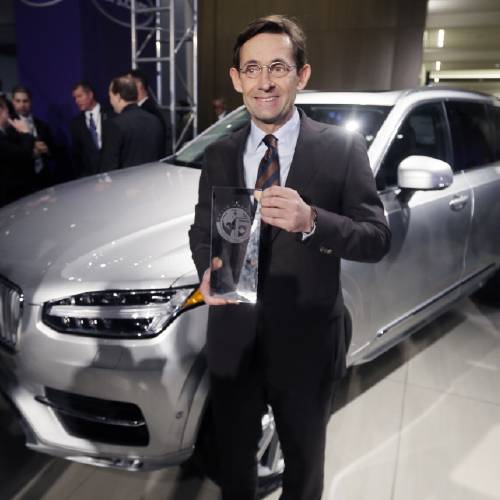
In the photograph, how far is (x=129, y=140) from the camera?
12.4ft

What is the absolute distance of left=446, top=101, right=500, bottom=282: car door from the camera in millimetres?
3061

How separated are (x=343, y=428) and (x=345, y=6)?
8.20 metres

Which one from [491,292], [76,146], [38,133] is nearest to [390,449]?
[491,292]

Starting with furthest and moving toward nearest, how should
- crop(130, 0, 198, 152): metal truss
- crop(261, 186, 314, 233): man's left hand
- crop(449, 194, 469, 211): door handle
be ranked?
crop(130, 0, 198, 152): metal truss, crop(449, 194, 469, 211): door handle, crop(261, 186, 314, 233): man's left hand

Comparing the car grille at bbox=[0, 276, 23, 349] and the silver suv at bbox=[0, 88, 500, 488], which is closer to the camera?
the silver suv at bbox=[0, 88, 500, 488]

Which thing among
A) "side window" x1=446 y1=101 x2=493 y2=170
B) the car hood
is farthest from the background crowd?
"side window" x1=446 y1=101 x2=493 y2=170

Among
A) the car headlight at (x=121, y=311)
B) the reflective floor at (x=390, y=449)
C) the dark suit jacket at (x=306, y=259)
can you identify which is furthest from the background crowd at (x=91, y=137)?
the dark suit jacket at (x=306, y=259)

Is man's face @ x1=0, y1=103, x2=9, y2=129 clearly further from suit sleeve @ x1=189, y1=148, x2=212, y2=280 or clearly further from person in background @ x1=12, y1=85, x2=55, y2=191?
suit sleeve @ x1=189, y1=148, x2=212, y2=280

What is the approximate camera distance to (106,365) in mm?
1614

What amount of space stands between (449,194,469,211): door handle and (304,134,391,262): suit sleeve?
1.58m

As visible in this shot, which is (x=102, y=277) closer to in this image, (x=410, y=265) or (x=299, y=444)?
(x=299, y=444)

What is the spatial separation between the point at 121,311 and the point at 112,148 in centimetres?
240

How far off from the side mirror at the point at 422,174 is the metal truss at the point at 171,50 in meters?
5.35

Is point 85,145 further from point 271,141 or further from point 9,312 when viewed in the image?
point 271,141
